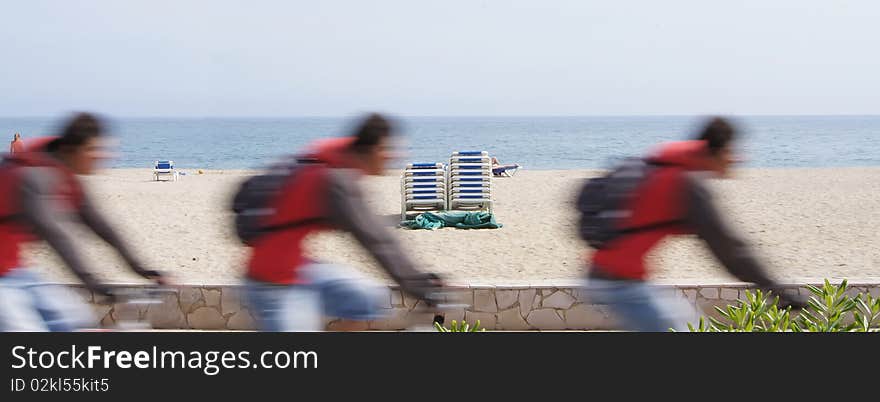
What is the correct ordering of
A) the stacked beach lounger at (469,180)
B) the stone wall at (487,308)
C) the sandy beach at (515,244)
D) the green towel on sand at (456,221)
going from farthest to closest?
1. the stacked beach lounger at (469,180)
2. the green towel on sand at (456,221)
3. the sandy beach at (515,244)
4. the stone wall at (487,308)

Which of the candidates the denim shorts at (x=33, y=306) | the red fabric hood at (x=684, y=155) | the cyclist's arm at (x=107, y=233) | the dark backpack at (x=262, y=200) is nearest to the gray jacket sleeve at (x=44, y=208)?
the denim shorts at (x=33, y=306)

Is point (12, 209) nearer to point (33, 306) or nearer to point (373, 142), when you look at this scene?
point (33, 306)

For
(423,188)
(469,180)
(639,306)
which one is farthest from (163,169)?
(639,306)

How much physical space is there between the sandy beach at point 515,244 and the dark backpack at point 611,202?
157 centimetres

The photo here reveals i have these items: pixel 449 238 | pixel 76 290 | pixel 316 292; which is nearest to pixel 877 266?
pixel 449 238

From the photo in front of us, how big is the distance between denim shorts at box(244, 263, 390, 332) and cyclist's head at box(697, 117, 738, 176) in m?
1.00

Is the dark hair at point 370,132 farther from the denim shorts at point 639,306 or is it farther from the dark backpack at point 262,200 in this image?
the denim shorts at point 639,306

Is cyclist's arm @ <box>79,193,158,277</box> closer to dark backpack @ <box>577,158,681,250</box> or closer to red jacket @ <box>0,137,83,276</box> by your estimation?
red jacket @ <box>0,137,83,276</box>

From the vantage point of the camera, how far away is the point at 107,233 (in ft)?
9.38


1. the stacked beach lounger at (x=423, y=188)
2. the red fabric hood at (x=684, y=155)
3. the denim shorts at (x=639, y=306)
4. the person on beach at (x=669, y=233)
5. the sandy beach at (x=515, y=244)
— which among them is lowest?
the sandy beach at (x=515, y=244)

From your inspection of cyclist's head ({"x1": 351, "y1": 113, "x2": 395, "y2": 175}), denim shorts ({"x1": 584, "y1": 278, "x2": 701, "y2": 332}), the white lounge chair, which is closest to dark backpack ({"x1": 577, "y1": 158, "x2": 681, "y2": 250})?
denim shorts ({"x1": 584, "y1": 278, "x2": 701, "y2": 332})

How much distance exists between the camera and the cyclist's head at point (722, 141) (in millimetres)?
2490

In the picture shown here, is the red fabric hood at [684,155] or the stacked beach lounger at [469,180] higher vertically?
the red fabric hood at [684,155]
